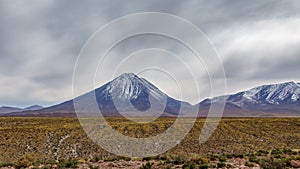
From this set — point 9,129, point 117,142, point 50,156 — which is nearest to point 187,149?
point 117,142

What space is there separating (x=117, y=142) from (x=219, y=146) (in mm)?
12924

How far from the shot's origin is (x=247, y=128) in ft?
192

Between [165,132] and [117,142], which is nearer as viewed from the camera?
[117,142]

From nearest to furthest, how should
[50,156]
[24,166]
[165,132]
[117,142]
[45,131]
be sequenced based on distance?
[24,166] < [50,156] < [117,142] < [45,131] < [165,132]

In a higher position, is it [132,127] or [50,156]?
[132,127]

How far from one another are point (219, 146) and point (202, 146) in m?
2.09

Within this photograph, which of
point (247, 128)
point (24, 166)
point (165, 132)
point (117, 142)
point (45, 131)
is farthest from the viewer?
point (247, 128)

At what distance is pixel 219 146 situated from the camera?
Result: 144 ft

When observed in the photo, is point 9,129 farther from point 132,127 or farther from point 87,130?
point 132,127

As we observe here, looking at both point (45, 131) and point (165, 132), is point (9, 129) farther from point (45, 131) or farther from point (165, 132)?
point (165, 132)

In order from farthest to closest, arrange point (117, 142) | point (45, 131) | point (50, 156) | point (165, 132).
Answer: point (165, 132), point (45, 131), point (117, 142), point (50, 156)

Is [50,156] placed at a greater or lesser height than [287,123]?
lesser

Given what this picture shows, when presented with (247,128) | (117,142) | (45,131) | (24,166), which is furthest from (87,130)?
→ (24,166)

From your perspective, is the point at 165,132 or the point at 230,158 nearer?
the point at 230,158
